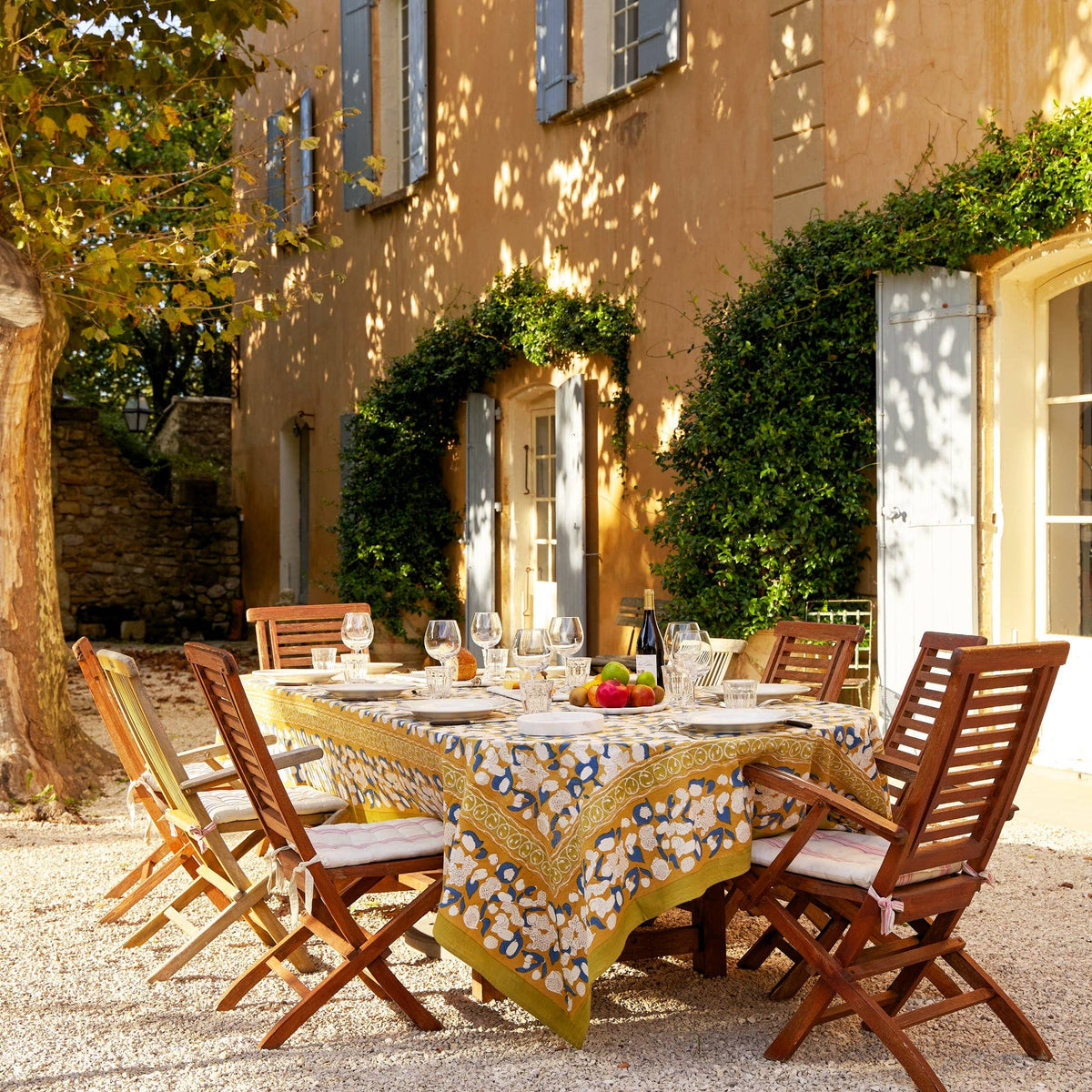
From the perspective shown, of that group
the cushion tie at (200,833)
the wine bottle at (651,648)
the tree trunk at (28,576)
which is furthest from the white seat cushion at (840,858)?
the tree trunk at (28,576)

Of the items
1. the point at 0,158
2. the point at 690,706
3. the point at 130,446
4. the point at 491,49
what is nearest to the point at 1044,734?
the point at 690,706

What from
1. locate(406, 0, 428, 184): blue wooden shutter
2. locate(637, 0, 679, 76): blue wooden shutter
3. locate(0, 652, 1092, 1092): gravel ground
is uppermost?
locate(406, 0, 428, 184): blue wooden shutter

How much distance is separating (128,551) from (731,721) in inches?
512

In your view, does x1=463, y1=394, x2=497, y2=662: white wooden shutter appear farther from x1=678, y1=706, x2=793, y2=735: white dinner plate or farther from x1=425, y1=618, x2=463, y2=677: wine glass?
x1=678, y1=706, x2=793, y2=735: white dinner plate

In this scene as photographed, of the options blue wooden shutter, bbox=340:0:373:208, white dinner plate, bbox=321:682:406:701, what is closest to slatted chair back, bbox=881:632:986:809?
white dinner plate, bbox=321:682:406:701

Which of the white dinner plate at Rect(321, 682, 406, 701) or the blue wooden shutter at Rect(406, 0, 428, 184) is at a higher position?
the blue wooden shutter at Rect(406, 0, 428, 184)

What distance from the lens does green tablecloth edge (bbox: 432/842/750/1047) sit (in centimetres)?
277

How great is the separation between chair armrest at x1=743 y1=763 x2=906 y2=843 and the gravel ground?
0.56 meters

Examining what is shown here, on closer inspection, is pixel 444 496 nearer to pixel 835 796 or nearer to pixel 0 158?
pixel 0 158

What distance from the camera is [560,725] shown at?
9.73 feet

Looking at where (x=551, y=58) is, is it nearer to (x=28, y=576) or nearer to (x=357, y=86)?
(x=357, y=86)

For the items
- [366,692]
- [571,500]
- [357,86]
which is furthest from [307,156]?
[366,692]

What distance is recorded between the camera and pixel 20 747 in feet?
19.3

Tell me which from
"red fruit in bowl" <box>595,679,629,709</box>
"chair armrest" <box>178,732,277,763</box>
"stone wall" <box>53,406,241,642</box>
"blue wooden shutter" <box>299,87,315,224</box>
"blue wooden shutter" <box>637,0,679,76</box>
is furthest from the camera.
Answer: "stone wall" <box>53,406,241,642</box>
